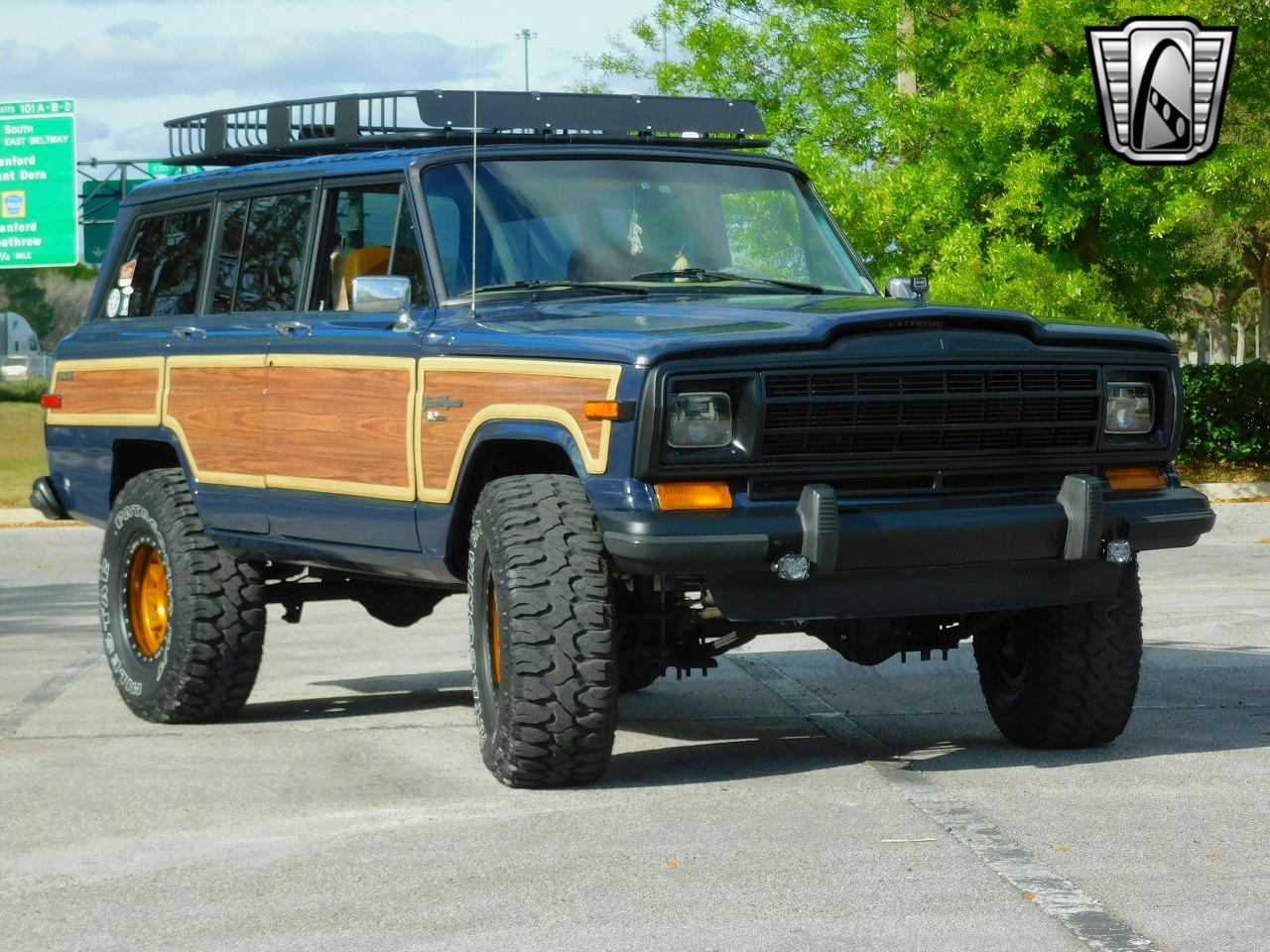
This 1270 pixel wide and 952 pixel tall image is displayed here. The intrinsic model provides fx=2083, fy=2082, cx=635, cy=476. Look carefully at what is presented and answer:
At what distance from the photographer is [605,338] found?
20.4 ft

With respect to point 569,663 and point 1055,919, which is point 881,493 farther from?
point 1055,919

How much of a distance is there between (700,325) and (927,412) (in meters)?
0.75

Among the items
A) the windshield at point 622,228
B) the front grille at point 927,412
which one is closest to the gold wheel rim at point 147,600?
the windshield at point 622,228

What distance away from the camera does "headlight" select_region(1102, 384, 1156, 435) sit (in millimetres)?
6793

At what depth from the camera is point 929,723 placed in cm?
805

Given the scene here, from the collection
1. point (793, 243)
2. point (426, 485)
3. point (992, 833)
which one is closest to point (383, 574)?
point (426, 485)

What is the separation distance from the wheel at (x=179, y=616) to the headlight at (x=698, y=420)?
2.93 metres

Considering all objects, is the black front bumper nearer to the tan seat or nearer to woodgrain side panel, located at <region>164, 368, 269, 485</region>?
the tan seat

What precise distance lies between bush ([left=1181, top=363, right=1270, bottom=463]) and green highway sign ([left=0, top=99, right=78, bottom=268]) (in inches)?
664

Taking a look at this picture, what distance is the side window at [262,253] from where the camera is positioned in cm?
826

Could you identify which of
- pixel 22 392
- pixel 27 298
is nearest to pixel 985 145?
pixel 22 392

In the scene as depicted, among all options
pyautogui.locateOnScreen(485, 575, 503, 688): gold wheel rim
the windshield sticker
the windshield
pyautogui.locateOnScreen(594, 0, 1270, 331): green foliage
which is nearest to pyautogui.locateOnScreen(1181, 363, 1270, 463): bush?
pyautogui.locateOnScreen(594, 0, 1270, 331): green foliage

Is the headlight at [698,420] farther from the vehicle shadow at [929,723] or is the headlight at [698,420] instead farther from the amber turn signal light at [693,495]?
the vehicle shadow at [929,723]

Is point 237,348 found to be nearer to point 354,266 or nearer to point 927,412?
point 354,266
